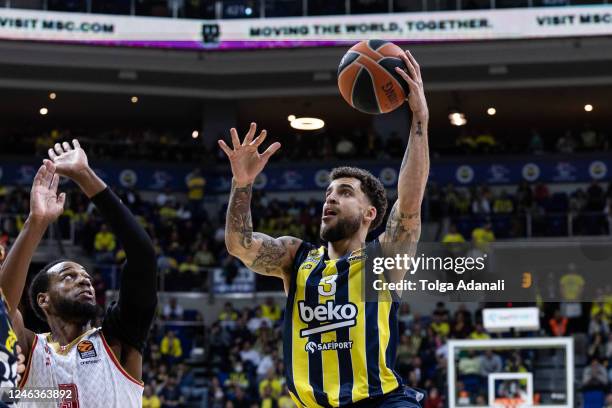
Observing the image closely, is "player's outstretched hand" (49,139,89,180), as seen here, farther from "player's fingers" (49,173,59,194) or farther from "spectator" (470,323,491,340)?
"spectator" (470,323,491,340)

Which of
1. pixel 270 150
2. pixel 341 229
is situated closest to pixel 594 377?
pixel 341 229

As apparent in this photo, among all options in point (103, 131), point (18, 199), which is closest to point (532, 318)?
point (18, 199)

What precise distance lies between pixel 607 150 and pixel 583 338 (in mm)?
9775

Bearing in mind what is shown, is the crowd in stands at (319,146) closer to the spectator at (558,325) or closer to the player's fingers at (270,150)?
the spectator at (558,325)

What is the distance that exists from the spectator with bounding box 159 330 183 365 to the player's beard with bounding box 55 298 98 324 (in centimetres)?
1673

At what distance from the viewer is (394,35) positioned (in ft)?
92.7

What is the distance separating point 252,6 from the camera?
2889 cm

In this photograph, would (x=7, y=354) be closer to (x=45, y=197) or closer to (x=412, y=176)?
(x=45, y=197)

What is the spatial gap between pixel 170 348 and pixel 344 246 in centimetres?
1646

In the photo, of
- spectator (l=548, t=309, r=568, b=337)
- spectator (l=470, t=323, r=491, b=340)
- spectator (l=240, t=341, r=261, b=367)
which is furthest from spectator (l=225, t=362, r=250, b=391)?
spectator (l=548, t=309, r=568, b=337)

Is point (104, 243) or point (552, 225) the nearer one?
point (104, 243)

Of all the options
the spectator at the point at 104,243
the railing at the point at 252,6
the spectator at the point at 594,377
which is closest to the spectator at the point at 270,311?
the spectator at the point at 104,243

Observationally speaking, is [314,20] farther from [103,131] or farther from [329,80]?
[103,131]

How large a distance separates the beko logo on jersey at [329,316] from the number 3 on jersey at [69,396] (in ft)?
4.65
